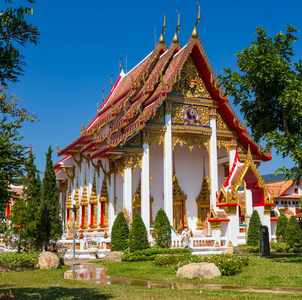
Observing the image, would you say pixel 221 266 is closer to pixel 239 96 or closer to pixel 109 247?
pixel 239 96

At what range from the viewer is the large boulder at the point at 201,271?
11564 millimetres

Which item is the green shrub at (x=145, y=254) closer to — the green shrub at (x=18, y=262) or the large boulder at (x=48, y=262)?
the large boulder at (x=48, y=262)

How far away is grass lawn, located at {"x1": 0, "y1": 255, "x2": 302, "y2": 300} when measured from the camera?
8.73m

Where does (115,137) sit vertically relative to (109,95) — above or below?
below

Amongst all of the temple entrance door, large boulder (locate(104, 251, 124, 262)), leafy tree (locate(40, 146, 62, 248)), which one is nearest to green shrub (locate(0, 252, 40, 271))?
leafy tree (locate(40, 146, 62, 248))

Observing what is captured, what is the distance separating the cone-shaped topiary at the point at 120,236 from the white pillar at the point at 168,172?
2946 mm

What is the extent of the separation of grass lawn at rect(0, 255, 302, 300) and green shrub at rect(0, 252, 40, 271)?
1.98 feet

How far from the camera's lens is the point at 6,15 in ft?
22.3

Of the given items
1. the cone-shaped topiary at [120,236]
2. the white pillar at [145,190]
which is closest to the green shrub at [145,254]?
the cone-shaped topiary at [120,236]

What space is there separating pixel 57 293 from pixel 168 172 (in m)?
13.3

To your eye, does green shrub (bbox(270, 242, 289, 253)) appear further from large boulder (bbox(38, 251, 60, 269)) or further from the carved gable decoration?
large boulder (bbox(38, 251, 60, 269))

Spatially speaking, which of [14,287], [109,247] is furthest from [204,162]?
[14,287]

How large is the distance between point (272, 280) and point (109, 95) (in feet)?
74.5

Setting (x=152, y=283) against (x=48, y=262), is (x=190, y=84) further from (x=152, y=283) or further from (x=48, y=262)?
(x=152, y=283)
